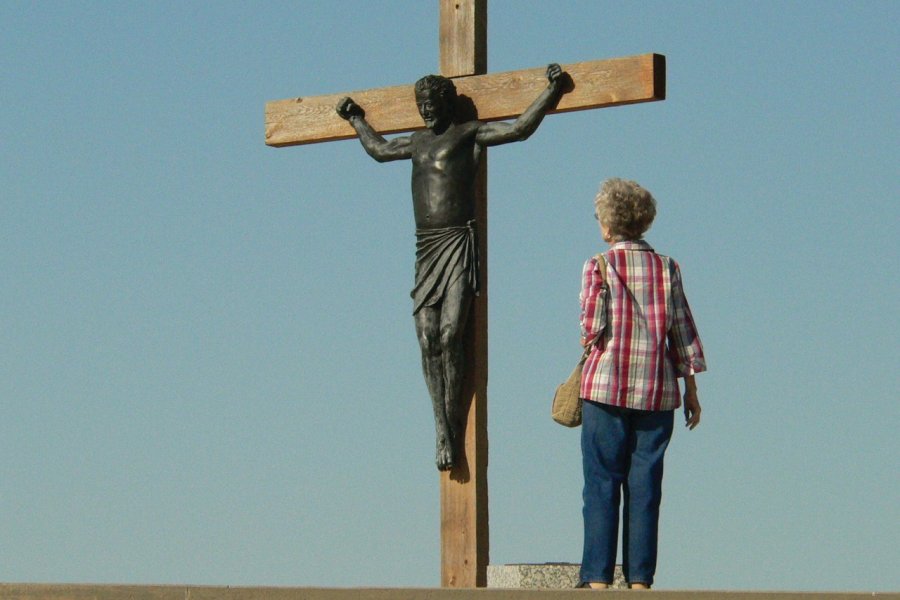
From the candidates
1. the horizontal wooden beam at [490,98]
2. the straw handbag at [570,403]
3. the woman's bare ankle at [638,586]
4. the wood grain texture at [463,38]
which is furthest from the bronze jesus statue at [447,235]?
the woman's bare ankle at [638,586]

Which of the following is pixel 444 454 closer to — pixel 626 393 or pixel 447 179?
pixel 447 179

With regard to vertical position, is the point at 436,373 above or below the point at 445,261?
below

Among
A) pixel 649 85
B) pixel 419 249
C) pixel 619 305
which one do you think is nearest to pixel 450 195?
pixel 419 249

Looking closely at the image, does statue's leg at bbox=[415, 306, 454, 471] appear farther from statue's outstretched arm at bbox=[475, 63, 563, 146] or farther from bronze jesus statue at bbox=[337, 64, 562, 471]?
statue's outstretched arm at bbox=[475, 63, 563, 146]

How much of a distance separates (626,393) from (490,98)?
8.54 feet

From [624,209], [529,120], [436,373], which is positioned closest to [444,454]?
[436,373]

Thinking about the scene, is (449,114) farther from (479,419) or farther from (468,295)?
(479,419)

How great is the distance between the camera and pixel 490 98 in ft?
32.9

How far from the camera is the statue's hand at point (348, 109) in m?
10.6

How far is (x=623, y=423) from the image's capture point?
26.4 ft

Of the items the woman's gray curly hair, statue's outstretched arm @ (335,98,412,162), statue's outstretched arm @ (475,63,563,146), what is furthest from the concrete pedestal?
statue's outstretched arm @ (335,98,412,162)

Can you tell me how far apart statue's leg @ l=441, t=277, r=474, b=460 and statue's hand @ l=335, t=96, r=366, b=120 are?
1.41 metres

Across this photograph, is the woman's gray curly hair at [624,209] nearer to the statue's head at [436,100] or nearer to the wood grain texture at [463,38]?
the statue's head at [436,100]

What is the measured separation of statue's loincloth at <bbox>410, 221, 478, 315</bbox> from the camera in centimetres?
977
